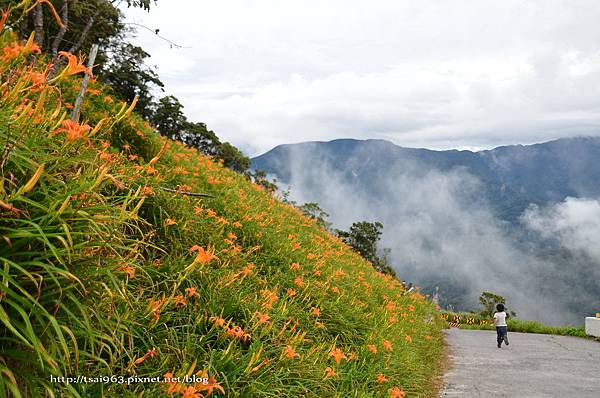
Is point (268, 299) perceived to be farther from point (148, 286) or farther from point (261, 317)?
point (148, 286)

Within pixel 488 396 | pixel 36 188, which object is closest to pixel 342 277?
pixel 488 396

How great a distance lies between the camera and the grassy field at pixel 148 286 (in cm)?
166

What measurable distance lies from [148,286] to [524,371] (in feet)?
18.5

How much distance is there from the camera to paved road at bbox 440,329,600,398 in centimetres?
506

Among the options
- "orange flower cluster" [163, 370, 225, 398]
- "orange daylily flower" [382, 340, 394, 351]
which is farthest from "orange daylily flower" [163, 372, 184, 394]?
"orange daylily flower" [382, 340, 394, 351]

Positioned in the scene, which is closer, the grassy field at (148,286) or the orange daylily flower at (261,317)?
the grassy field at (148,286)

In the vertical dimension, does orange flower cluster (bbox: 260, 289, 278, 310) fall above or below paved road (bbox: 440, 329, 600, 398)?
above

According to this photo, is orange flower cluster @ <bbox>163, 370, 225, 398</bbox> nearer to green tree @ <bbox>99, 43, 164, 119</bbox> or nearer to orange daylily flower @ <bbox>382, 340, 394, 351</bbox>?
orange daylily flower @ <bbox>382, 340, 394, 351</bbox>

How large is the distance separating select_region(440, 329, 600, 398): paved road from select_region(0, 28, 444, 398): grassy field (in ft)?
1.56

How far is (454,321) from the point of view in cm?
2028

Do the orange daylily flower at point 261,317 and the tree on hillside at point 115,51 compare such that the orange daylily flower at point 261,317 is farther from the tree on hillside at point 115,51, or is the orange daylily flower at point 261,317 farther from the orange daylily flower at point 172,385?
the tree on hillside at point 115,51

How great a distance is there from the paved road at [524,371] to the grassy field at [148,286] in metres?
0.48

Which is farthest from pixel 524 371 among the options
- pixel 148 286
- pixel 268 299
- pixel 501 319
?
pixel 148 286

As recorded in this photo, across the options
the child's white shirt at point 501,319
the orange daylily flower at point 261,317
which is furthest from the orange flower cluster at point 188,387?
the child's white shirt at point 501,319
